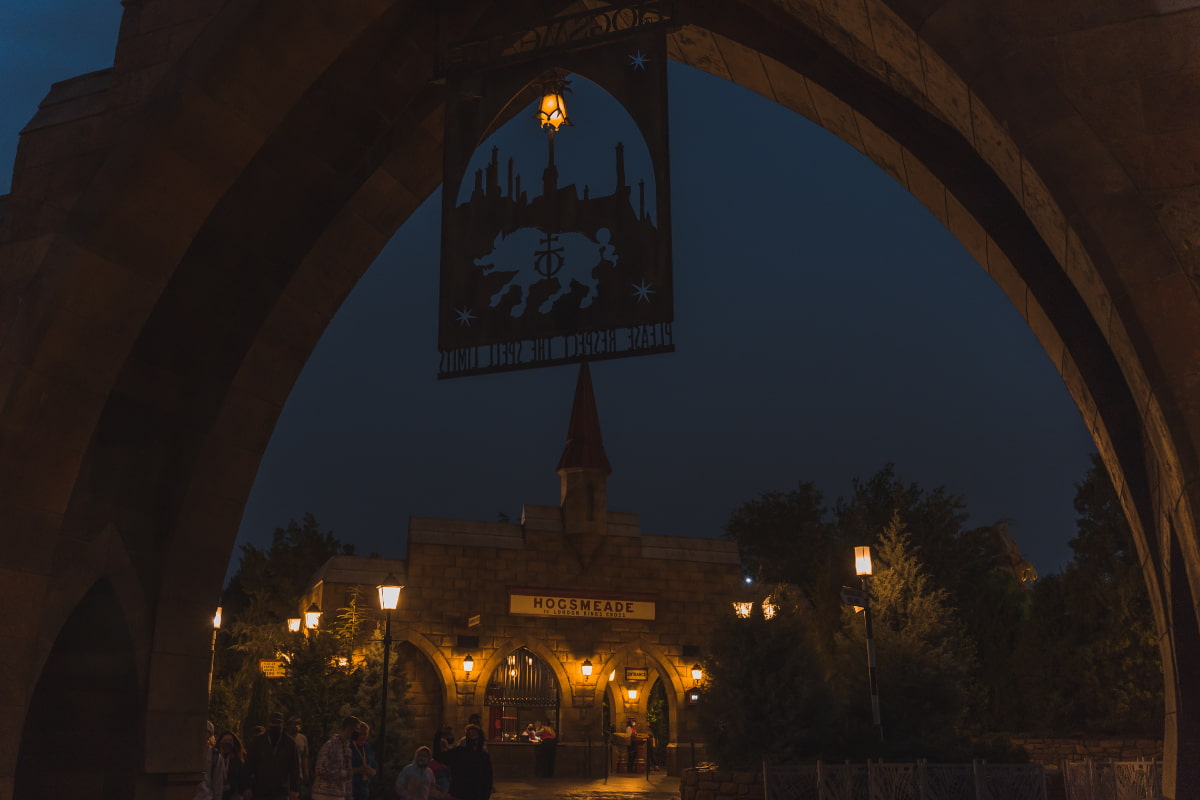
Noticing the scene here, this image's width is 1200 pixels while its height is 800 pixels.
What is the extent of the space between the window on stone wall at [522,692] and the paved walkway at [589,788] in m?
2.11

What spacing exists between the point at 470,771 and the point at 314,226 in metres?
4.69

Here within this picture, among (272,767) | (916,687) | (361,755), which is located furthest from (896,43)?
(916,687)

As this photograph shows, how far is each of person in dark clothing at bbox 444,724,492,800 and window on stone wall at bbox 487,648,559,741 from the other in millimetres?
19032

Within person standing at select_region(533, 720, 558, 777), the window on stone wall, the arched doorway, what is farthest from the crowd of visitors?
the window on stone wall

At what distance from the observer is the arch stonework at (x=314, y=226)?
475cm

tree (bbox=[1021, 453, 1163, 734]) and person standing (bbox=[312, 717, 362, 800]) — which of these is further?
tree (bbox=[1021, 453, 1163, 734])

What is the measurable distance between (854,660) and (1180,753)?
11.8 meters

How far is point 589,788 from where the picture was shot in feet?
72.3

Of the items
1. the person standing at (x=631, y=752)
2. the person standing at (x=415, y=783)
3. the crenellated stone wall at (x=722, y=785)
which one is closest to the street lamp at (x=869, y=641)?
the crenellated stone wall at (x=722, y=785)

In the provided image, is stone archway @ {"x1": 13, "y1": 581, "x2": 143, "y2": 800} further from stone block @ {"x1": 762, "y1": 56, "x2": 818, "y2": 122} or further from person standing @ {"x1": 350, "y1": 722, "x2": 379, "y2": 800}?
stone block @ {"x1": 762, "y1": 56, "x2": 818, "y2": 122}

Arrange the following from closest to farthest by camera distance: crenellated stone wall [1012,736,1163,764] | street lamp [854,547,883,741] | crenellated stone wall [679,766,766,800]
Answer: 1. crenellated stone wall [679,766,766,800]
2. street lamp [854,547,883,741]
3. crenellated stone wall [1012,736,1163,764]

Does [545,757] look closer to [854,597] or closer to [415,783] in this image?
[854,597]

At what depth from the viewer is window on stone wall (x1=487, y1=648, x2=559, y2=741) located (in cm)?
2750

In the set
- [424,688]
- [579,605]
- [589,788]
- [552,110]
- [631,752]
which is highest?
[552,110]
